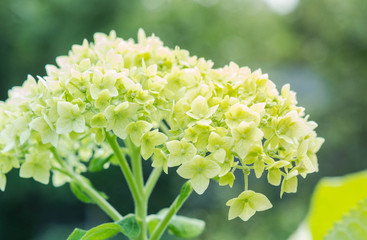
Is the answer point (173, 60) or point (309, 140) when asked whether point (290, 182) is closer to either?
point (309, 140)

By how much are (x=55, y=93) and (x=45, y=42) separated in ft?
18.9

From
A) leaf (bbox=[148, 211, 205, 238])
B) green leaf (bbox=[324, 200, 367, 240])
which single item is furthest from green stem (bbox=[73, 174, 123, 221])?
green leaf (bbox=[324, 200, 367, 240])

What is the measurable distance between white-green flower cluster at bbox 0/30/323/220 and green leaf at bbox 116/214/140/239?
124mm

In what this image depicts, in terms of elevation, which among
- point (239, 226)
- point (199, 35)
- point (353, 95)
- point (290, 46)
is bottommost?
point (239, 226)

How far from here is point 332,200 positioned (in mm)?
772

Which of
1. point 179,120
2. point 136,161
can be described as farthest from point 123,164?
point 179,120

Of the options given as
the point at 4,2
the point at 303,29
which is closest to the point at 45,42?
the point at 4,2

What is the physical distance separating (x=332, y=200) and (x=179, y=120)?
1.13 ft

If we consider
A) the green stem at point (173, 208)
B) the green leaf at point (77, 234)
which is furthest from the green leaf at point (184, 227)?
the green leaf at point (77, 234)

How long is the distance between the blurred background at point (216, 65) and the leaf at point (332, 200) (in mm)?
4122

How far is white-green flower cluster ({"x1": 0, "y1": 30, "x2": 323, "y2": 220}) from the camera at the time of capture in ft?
1.84

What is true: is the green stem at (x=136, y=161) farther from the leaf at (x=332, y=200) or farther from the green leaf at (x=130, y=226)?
the leaf at (x=332, y=200)

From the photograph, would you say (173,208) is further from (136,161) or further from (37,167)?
(37,167)

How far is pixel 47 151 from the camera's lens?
2.28 feet
